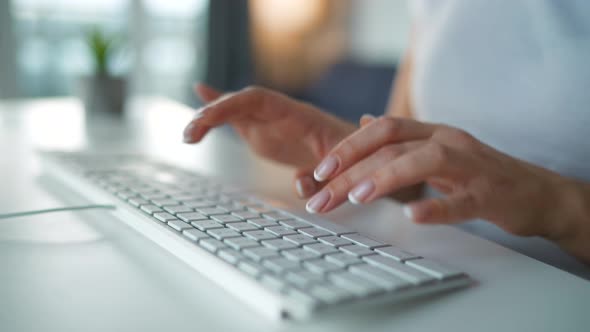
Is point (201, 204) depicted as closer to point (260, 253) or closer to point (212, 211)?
point (212, 211)

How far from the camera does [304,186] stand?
0.62 m

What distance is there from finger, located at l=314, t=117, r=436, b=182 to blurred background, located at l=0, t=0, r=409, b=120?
9.77 ft

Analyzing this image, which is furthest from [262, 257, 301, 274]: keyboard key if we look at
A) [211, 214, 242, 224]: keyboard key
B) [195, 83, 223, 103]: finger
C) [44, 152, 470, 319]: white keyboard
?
[195, 83, 223, 103]: finger

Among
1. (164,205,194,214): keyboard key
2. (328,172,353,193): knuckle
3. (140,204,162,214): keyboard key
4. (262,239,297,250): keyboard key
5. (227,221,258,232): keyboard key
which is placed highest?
(328,172,353,193): knuckle

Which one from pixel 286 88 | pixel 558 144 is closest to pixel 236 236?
pixel 558 144

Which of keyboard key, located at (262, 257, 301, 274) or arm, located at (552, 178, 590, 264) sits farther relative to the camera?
arm, located at (552, 178, 590, 264)

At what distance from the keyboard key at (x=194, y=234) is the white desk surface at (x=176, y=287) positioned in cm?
2

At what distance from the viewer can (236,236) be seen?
1.36ft

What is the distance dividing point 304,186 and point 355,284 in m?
0.29

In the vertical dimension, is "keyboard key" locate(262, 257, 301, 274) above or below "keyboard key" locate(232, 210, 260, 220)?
above

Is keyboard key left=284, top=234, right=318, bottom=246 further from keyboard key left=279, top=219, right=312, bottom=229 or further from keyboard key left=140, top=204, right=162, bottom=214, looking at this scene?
keyboard key left=140, top=204, right=162, bottom=214

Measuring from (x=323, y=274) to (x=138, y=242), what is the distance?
0.21 meters

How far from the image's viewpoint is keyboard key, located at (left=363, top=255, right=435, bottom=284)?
0.35 meters

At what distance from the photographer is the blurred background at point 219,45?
3.64m
